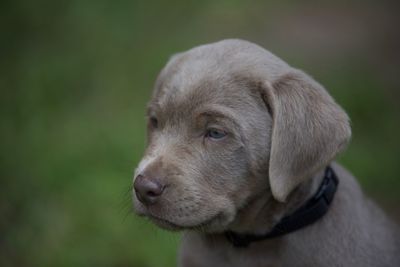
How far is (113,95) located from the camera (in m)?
8.95

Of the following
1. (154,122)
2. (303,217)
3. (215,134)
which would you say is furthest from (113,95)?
(303,217)

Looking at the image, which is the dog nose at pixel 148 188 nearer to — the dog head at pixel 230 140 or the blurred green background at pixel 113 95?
the dog head at pixel 230 140

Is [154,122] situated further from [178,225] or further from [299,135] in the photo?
[299,135]

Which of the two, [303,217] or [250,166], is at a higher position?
[250,166]

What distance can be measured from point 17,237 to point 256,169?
3062mm

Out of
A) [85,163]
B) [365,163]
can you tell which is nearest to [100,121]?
[85,163]

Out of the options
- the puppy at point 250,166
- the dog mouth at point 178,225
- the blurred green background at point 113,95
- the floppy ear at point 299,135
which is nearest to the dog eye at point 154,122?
the puppy at point 250,166

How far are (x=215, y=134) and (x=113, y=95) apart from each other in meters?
4.65

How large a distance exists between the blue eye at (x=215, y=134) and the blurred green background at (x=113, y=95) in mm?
743

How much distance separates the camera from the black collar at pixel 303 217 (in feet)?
15.0

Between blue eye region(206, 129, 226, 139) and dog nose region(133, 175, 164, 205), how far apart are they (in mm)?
433

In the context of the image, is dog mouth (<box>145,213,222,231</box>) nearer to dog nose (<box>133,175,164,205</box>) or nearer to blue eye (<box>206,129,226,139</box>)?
dog nose (<box>133,175,164,205</box>)

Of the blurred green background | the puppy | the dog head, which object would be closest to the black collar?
the puppy

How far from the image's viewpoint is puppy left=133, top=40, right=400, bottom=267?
436cm
